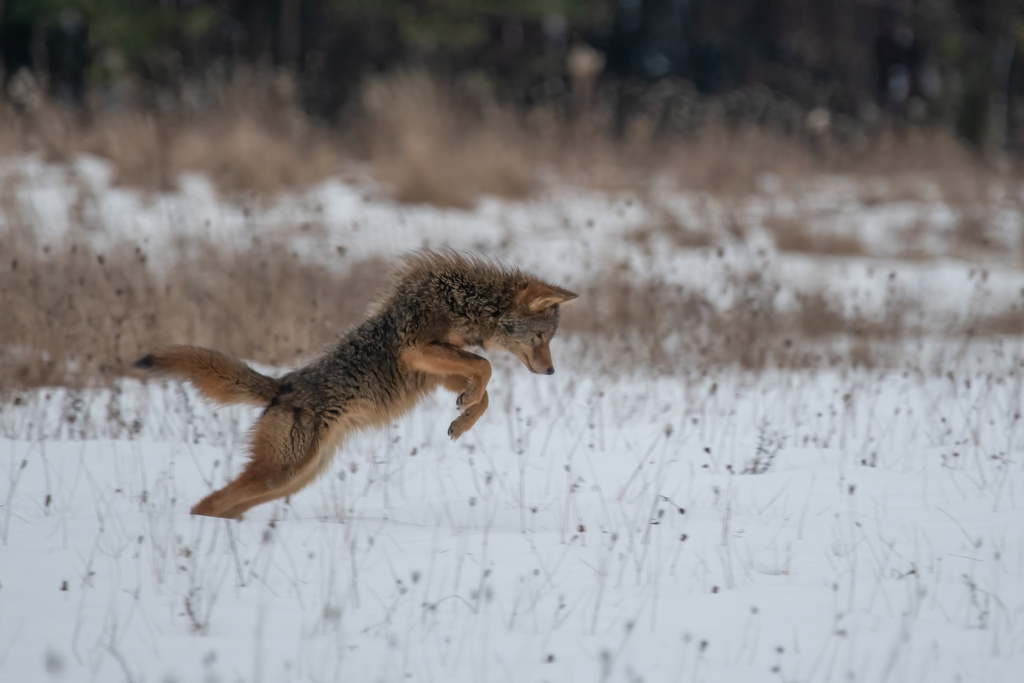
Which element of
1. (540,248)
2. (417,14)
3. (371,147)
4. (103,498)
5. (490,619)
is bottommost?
(490,619)

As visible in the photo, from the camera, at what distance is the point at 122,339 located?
28.3ft

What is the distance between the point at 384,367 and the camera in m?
5.82

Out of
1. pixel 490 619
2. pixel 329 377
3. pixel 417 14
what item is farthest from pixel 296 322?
pixel 417 14

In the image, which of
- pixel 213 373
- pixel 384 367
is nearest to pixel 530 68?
pixel 384 367

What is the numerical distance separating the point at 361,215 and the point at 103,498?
8.44 meters

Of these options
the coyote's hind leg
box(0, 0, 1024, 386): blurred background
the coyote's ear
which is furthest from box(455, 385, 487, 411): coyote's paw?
box(0, 0, 1024, 386): blurred background

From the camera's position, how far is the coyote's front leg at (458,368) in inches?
229

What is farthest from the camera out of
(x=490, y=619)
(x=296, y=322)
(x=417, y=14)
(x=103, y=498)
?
(x=417, y=14)

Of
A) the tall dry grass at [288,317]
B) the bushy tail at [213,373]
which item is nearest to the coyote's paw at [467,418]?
the bushy tail at [213,373]

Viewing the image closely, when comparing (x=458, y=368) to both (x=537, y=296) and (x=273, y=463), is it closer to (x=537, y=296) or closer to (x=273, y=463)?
(x=537, y=296)

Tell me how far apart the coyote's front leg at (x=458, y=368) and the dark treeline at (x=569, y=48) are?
9.63 m

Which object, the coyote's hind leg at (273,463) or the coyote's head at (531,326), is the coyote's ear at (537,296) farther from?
the coyote's hind leg at (273,463)

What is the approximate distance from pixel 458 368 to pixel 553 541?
4.13 feet

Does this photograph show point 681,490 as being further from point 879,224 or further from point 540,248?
point 879,224
